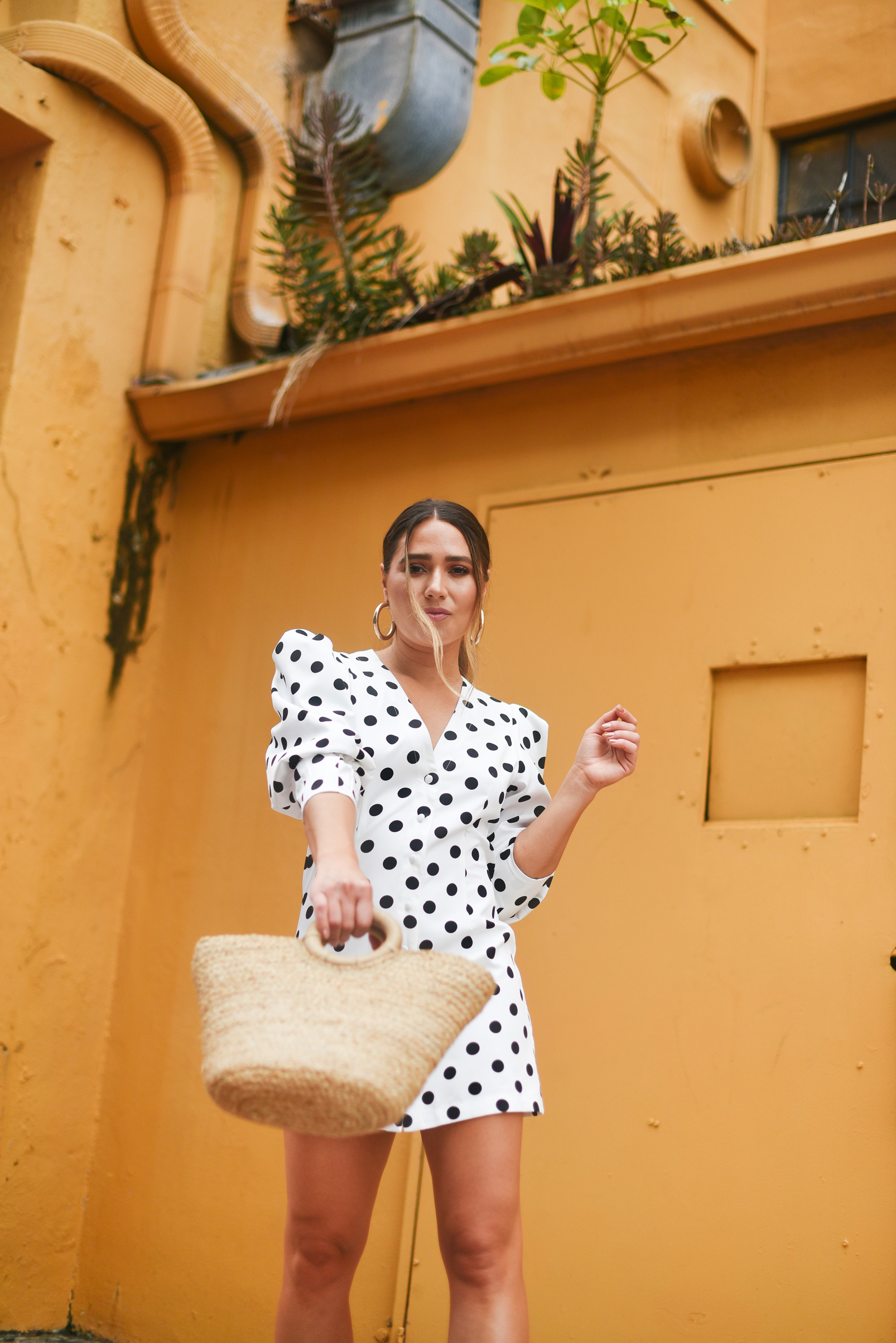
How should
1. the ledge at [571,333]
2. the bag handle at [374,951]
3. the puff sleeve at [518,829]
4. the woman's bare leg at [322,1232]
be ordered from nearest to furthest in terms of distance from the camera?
the bag handle at [374,951] → the woman's bare leg at [322,1232] → the puff sleeve at [518,829] → the ledge at [571,333]

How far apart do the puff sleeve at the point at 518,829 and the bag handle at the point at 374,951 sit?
0.48m

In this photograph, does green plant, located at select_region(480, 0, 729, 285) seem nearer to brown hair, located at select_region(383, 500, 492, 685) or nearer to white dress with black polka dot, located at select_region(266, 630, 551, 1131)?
brown hair, located at select_region(383, 500, 492, 685)

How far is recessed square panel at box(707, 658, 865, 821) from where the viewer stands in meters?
3.18

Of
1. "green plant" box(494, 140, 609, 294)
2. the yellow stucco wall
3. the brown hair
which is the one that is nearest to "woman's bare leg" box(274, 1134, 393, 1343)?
the brown hair

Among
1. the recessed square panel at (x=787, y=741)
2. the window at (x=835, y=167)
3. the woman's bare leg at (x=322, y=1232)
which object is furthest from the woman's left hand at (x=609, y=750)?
the window at (x=835, y=167)

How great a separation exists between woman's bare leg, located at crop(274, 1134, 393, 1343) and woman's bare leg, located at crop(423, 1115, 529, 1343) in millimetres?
141

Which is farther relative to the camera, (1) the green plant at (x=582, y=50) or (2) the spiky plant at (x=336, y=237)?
(2) the spiky plant at (x=336, y=237)

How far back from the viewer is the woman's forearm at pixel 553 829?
7.73 ft

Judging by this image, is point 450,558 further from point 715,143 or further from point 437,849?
point 715,143

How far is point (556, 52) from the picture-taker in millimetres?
4102

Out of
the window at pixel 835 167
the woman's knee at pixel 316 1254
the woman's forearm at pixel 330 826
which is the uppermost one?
the window at pixel 835 167

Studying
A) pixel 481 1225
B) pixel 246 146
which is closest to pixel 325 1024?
pixel 481 1225

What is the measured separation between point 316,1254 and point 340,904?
650mm

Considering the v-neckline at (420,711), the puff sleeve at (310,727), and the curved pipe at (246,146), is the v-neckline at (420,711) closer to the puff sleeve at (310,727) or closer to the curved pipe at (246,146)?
the puff sleeve at (310,727)
